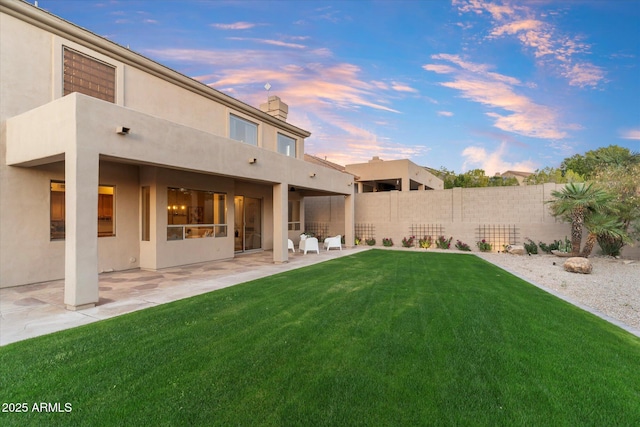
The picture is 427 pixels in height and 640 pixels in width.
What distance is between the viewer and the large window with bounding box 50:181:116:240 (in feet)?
26.8

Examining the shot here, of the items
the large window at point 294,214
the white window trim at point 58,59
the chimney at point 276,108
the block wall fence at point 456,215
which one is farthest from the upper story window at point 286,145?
the white window trim at point 58,59

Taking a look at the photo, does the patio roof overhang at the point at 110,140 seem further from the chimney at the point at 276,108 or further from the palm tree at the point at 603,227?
the palm tree at the point at 603,227

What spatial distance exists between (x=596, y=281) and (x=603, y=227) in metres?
4.11

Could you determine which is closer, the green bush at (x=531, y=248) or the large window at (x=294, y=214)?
the green bush at (x=531, y=248)

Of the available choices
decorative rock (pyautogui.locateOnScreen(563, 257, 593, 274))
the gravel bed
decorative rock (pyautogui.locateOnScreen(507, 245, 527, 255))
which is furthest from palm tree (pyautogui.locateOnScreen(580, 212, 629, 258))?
decorative rock (pyautogui.locateOnScreen(563, 257, 593, 274))

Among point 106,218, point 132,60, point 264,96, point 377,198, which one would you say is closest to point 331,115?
point 264,96

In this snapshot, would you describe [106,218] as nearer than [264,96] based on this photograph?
Yes

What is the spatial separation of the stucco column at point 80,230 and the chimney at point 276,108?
37.7 ft

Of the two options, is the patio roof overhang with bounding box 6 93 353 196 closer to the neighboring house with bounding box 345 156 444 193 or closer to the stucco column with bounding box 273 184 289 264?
the stucco column with bounding box 273 184 289 264

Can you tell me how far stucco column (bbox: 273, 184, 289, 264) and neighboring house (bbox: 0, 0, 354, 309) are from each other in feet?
0.18

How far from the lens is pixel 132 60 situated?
30.2 ft

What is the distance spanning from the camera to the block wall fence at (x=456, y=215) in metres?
14.7

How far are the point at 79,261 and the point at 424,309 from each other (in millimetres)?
6587

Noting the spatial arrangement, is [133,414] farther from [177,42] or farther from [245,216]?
[177,42]
